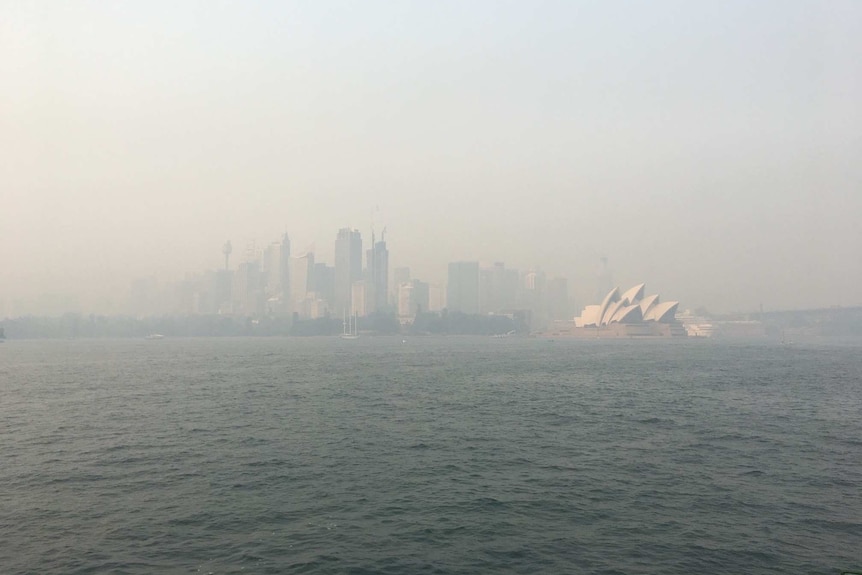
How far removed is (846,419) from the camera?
1102 inches

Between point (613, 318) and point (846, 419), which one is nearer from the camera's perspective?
point (846, 419)

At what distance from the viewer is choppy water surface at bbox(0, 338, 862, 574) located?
12445 mm

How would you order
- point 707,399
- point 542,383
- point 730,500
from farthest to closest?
1. point 542,383
2. point 707,399
3. point 730,500

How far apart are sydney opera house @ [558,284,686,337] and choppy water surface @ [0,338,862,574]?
138829 mm

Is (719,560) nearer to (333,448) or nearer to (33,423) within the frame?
(333,448)

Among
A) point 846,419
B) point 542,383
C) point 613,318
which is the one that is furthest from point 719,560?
point 613,318

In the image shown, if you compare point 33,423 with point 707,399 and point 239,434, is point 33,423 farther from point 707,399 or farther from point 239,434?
point 707,399

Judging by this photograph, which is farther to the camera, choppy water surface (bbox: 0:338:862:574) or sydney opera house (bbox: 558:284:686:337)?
sydney opera house (bbox: 558:284:686:337)

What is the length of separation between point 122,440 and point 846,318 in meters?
223

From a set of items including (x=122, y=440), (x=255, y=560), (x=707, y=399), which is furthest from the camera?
(x=707, y=399)

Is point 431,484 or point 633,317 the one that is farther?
point 633,317

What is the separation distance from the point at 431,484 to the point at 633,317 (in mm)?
163568

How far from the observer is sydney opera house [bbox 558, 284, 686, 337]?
169625mm

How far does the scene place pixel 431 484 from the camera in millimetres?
17391
